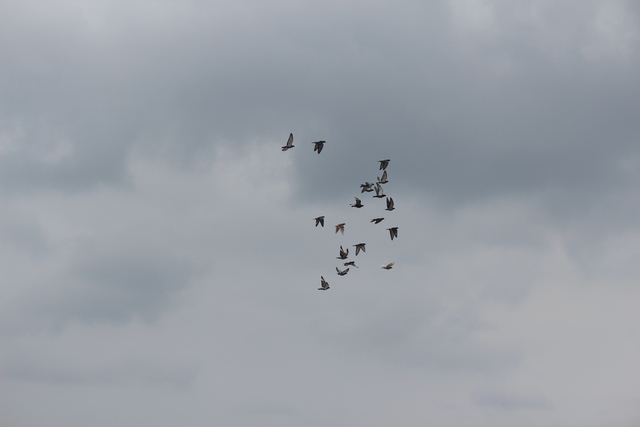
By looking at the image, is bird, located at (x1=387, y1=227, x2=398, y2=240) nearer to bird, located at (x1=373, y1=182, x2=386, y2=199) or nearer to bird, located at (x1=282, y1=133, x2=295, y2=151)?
bird, located at (x1=373, y1=182, x2=386, y2=199)

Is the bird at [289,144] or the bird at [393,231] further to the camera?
the bird at [393,231]

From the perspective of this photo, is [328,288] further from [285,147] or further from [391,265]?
[285,147]

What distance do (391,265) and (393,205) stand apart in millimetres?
10527

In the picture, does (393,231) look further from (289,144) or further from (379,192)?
(289,144)

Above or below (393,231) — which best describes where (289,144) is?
above

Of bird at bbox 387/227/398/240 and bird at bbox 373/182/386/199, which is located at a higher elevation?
bird at bbox 373/182/386/199

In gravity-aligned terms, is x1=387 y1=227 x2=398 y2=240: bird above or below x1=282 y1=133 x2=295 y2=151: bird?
below

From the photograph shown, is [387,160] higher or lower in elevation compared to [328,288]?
higher

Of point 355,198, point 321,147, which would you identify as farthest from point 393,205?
point 321,147

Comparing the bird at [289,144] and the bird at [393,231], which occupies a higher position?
the bird at [289,144]

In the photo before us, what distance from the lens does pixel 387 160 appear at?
476 ft

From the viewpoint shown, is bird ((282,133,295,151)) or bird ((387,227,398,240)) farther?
bird ((387,227,398,240))

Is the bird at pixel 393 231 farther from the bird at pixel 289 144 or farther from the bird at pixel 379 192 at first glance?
the bird at pixel 289 144

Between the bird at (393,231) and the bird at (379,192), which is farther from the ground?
the bird at (379,192)
